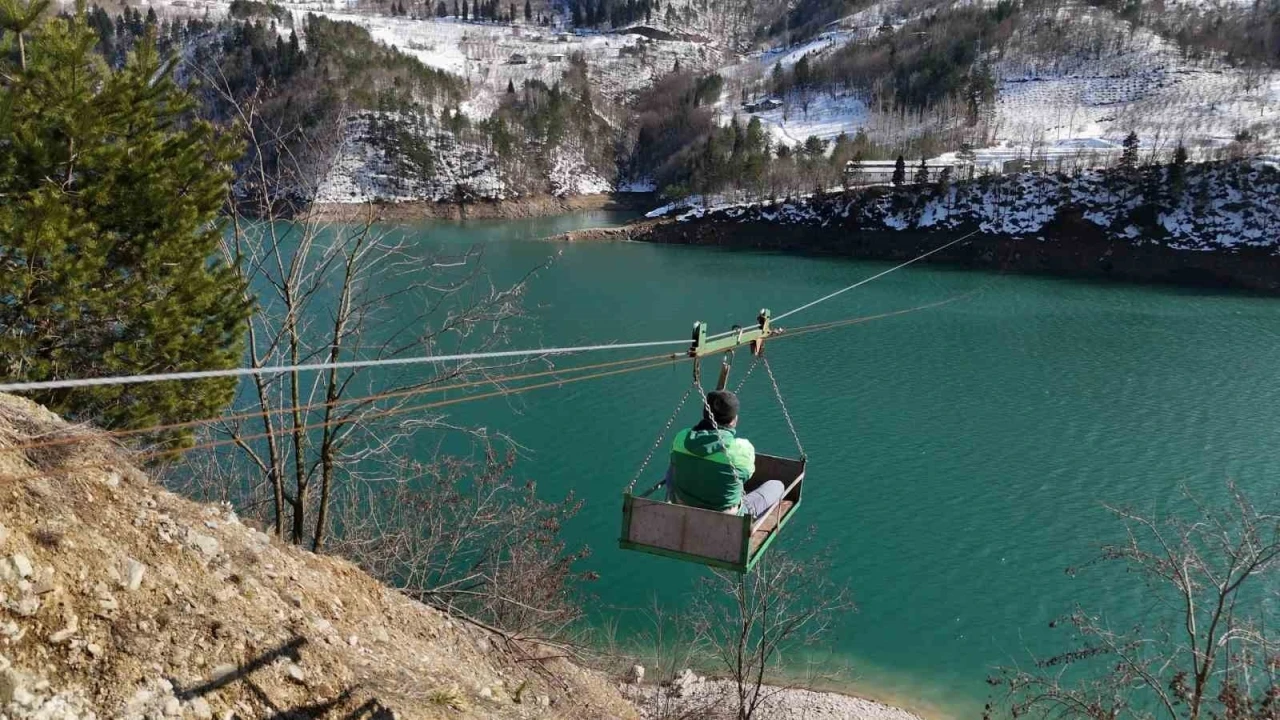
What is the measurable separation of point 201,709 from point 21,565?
1.19 m

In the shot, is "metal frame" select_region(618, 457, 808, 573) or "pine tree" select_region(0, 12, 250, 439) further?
"pine tree" select_region(0, 12, 250, 439)

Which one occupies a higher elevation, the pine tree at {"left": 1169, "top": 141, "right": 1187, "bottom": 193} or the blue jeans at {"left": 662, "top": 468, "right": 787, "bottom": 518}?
the pine tree at {"left": 1169, "top": 141, "right": 1187, "bottom": 193}

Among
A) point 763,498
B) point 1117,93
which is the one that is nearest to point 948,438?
point 763,498

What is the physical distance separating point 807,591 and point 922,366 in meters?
14.6

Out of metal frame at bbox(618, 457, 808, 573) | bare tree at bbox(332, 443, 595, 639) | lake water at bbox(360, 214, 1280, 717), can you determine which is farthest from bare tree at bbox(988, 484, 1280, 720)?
bare tree at bbox(332, 443, 595, 639)

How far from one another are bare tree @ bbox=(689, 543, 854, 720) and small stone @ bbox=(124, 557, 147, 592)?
793 cm

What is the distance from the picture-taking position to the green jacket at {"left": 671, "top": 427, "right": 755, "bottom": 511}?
5672mm

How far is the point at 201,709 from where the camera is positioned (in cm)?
442

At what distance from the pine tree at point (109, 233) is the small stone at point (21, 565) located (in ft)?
11.7

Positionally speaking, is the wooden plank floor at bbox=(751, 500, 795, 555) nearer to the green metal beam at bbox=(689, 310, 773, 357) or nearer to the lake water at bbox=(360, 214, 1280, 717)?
the green metal beam at bbox=(689, 310, 773, 357)

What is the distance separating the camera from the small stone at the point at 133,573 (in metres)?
4.71

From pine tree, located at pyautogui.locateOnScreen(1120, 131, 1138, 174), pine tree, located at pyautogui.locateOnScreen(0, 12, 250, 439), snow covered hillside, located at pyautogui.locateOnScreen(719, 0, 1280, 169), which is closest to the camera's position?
pine tree, located at pyautogui.locateOnScreen(0, 12, 250, 439)

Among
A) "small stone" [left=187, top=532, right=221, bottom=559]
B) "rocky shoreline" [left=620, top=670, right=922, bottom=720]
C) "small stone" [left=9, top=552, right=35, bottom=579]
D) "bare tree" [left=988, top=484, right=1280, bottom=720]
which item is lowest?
"rocky shoreline" [left=620, top=670, right=922, bottom=720]

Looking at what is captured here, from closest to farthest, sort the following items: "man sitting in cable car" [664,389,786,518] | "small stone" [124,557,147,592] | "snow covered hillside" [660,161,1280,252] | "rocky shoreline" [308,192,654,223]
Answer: "small stone" [124,557,147,592], "man sitting in cable car" [664,389,786,518], "snow covered hillside" [660,161,1280,252], "rocky shoreline" [308,192,654,223]
